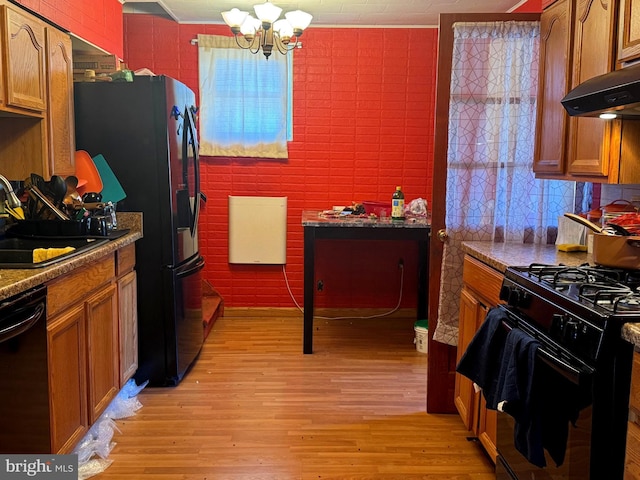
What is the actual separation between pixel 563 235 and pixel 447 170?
612mm

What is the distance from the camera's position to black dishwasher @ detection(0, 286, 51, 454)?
6.33 ft

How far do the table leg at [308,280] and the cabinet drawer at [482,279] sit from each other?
1327mm

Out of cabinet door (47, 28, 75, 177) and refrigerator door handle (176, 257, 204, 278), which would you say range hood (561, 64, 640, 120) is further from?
cabinet door (47, 28, 75, 177)

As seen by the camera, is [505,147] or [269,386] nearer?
[505,147]

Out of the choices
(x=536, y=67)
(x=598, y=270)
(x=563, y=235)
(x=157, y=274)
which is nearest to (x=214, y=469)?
(x=157, y=274)

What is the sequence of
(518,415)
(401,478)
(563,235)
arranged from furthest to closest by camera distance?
1. (563,235)
2. (401,478)
3. (518,415)

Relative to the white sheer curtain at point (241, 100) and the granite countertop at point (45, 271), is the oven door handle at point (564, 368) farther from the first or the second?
the white sheer curtain at point (241, 100)

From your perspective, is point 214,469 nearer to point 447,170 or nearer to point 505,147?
point 447,170

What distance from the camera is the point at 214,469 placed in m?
2.33

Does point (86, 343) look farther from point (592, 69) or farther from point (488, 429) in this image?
point (592, 69)

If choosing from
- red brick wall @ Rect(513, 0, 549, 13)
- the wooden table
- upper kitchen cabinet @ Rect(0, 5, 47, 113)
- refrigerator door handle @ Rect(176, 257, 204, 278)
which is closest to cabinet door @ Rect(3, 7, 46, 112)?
upper kitchen cabinet @ Rect(0, 5, 47, 113)

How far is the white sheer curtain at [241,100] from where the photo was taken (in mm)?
4461

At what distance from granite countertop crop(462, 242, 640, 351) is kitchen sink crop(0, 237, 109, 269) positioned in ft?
5.56

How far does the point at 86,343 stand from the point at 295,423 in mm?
1071
